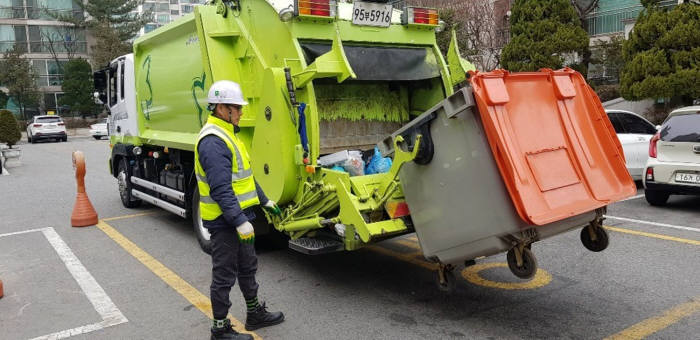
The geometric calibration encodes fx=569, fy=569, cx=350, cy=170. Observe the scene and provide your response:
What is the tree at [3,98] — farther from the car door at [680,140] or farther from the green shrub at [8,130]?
the car door at [680,140]

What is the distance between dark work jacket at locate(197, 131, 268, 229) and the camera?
143 inches

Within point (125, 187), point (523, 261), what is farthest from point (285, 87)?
point (125, 187)

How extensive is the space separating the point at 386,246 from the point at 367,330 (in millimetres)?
2268

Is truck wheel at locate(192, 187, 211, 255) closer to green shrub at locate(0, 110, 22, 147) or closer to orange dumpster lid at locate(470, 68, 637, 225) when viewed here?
orange dumpster lid at locate(470, 68, 637, 225)

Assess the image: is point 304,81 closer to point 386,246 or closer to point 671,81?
point 386,246

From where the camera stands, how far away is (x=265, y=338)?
13.0ft

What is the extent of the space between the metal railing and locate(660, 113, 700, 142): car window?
Answer: 1565 centimetres

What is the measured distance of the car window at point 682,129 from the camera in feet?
23.9

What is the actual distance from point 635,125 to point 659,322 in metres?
6.47

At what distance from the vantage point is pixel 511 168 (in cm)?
345

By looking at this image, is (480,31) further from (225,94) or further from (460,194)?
(225,94)

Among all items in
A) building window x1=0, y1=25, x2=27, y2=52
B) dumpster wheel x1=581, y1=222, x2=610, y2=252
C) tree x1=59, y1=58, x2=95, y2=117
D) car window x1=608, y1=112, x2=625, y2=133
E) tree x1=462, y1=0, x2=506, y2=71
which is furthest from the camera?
building window x1=0, y1=25, x2=27, y2=52

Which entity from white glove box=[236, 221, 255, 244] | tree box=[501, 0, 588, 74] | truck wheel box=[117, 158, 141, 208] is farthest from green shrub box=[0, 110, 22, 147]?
white glove box=[236, 221, 255, 244]

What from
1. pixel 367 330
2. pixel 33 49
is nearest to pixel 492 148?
pixel 367 330
